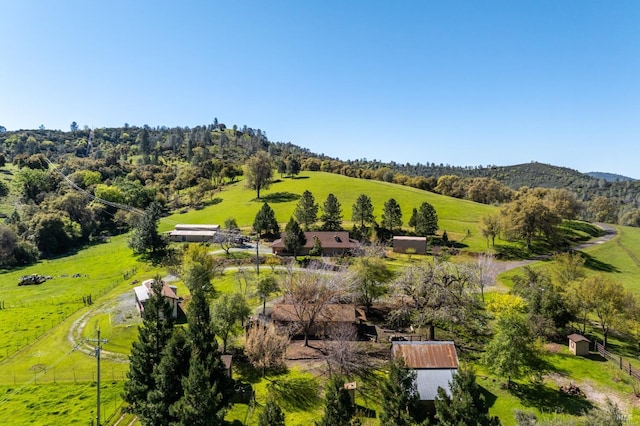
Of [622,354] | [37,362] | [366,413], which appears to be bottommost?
[37,362]

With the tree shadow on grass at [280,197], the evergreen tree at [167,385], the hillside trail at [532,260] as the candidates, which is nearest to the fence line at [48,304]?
the evergreen tree at [167,385]

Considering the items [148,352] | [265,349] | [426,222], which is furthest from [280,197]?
[148,352]

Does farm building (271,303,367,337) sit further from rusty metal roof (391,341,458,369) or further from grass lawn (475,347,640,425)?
grass lawn (475,347,640,425)

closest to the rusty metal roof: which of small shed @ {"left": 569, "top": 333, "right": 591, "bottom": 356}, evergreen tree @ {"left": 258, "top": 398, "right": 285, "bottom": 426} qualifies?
evergreen tree @ {"left": 258, "top": 398, "right": 285, "bottom": 426}

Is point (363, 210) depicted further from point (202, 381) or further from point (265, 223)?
point (202, 381)

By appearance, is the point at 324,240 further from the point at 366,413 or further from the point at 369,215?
the point at 366,413

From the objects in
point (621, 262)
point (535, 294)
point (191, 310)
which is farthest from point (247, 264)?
point (621, 262)

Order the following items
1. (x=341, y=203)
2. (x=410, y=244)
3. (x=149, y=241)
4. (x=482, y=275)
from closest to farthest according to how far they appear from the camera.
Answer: (x=482, y=275) → (x=149, y=241) → (x=410, y=244) → (x=341, y=203)
